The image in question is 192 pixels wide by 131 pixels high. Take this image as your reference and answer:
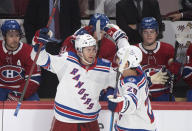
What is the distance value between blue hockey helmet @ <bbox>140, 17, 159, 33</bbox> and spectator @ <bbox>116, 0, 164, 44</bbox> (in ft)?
0.67

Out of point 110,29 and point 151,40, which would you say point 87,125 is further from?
point 151,40

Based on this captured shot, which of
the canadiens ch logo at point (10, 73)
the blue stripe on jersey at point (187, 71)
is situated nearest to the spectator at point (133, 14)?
the blue stripe on jersey at point (187, 71)

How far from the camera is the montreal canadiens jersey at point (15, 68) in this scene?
3910 mm

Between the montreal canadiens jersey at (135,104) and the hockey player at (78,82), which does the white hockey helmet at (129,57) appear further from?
the hockey player at (78,82)

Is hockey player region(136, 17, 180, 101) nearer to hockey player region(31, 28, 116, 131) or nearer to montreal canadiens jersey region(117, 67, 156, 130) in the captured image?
hockey player region(31, 28, 116, 131)

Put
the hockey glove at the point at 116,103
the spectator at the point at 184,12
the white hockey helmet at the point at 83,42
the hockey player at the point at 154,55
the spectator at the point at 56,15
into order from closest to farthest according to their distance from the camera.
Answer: the hockey glove at the point at 116,103
the white hockey helmet at the point at 83,42
the hockey player at the point at 154,55
the spectator at the point at 56,15
the spectator at the point at 184,12

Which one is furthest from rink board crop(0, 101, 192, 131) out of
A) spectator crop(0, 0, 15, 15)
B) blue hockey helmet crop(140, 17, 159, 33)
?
spectator crop(0, 0, 15, 15)

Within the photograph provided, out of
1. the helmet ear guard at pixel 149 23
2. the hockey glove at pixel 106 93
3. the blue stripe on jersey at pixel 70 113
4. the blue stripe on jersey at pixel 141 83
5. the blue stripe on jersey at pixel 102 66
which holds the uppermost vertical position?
the helmet ear guard at pixel 149 23

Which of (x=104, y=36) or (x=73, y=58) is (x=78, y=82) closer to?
(x=73, y=58)

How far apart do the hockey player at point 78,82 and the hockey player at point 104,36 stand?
0.90ft

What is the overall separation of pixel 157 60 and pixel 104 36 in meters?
0.58

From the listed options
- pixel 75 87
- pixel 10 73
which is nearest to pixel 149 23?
pixel 75 87

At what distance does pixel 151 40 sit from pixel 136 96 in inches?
→ 53.9

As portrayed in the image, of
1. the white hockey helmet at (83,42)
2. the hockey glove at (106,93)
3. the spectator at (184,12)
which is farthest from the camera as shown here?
the spectator at (184,12)
